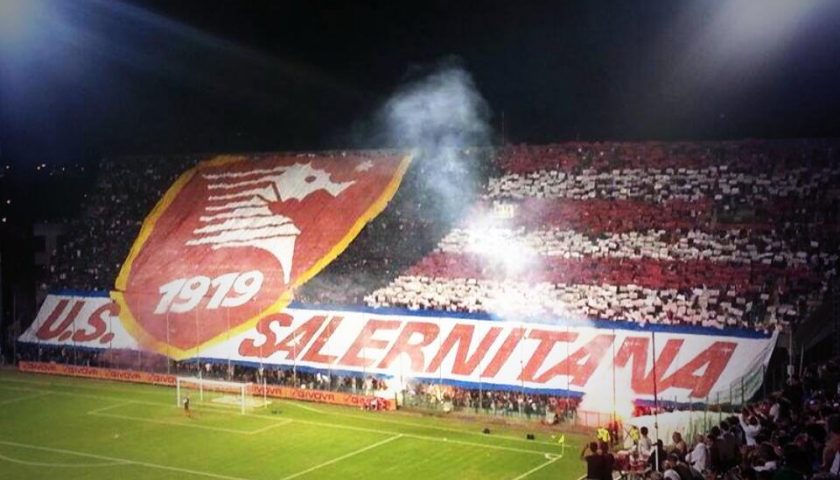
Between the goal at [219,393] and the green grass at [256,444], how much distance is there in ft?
1.37

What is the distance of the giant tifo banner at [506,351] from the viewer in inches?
1098

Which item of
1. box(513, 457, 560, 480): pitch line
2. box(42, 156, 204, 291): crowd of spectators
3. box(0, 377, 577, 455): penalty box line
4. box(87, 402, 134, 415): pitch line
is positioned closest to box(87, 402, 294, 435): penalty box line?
box(87, 402, 134, 415): pitch line

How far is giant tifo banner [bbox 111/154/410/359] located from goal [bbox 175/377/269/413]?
204cm

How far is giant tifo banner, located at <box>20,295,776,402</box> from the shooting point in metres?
27.9

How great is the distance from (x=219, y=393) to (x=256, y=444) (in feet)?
24.9

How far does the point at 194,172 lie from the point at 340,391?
17.2 meters

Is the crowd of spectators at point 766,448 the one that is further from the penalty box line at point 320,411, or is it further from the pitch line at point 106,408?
the pitch line at point 106,408

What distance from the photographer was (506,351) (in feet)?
102

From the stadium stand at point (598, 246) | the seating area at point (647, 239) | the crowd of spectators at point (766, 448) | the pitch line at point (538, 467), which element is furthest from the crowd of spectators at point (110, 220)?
the crowd of spectators at point (766, 448)

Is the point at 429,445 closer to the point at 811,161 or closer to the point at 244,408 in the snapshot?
the point at 244,408

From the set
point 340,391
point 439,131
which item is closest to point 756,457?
point 340,391

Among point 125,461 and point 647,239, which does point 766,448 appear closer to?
point 125,461

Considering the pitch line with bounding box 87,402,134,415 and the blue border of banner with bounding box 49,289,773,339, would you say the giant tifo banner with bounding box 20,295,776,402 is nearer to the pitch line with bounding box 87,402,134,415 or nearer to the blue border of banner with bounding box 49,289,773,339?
the blue border of banner with bounding box 49,289,773,339

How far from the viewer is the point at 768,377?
27.5 m
